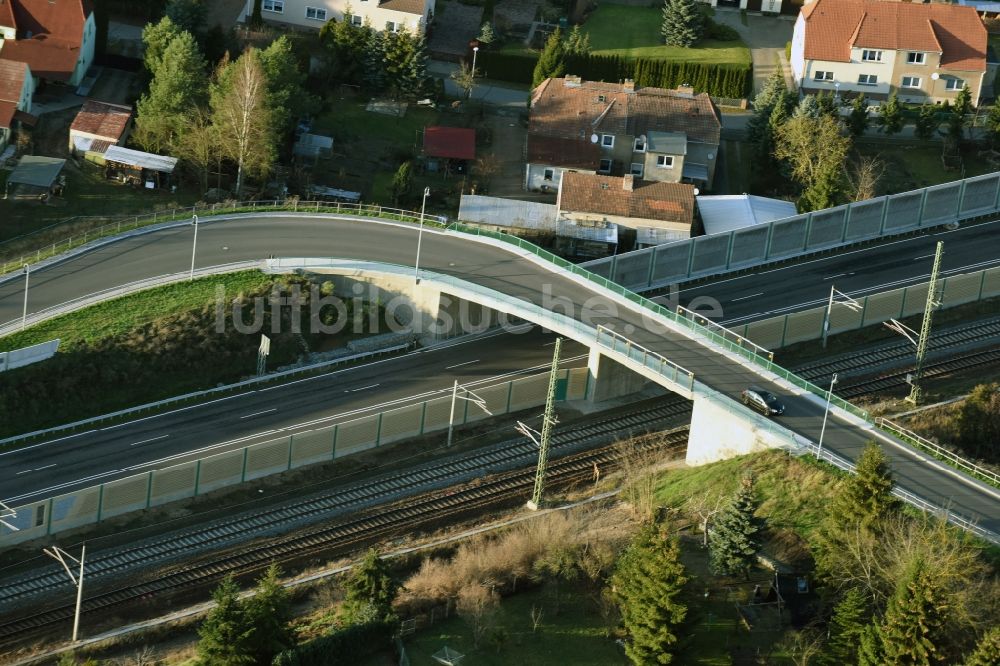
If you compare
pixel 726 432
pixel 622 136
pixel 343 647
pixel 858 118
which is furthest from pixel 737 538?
pixel 858 118

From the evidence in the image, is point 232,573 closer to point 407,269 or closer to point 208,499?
point 208,499

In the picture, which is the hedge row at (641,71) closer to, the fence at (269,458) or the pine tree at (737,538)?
the fence at (269,458)

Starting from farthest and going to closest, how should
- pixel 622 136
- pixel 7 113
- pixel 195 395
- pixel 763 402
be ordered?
pixel 622 136, pixel 7 113, pixel 195 395, pixel 763 402

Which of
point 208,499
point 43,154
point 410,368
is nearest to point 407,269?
point 410,368

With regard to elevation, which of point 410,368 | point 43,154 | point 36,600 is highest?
point 43,154

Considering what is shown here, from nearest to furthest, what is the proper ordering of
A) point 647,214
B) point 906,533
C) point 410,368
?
point 906,533
point 410,368
point 647,214

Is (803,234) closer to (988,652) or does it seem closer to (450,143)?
(450,143)
